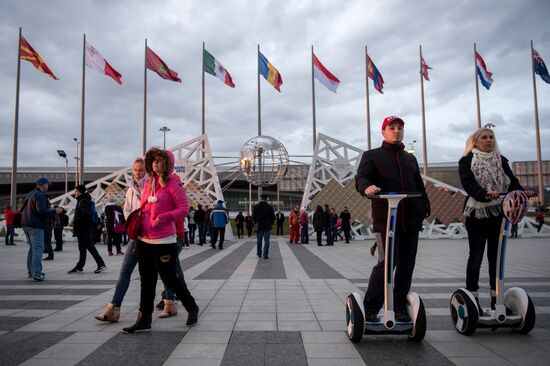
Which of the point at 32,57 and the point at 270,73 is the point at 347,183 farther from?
the point at 32,57

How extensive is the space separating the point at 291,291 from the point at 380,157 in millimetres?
3164

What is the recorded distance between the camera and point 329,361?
10.1ft

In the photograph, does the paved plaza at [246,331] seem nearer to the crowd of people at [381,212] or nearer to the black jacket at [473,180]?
the crowd of people at [381,212]

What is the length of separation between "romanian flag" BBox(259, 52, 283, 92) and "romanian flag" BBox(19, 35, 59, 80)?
13.6 meters

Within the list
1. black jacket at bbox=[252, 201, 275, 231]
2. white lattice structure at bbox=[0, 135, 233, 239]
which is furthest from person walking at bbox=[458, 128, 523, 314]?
white lattice structure at bbox=[0, 135, 233, 239]

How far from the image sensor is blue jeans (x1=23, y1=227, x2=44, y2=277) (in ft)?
23.8

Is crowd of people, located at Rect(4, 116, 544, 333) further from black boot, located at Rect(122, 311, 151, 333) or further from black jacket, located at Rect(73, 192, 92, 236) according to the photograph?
black jacket, located at Rect(73, 192, 92, 236)

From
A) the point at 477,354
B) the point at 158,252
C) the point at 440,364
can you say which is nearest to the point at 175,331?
the point at 158,252

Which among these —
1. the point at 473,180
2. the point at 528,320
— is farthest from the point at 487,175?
the point at 528,320

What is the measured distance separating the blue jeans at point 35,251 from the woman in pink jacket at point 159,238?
4.34 meters

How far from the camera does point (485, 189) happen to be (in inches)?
156

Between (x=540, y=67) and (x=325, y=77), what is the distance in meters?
→ 15.3

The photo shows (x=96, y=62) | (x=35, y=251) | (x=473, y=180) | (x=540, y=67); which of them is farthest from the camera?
(x=540, y=67)

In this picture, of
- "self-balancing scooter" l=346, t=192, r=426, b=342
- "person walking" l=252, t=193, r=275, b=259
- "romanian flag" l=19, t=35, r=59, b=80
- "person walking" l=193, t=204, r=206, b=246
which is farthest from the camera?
"romanian flag" l=19, t=35, r=59, b=80
